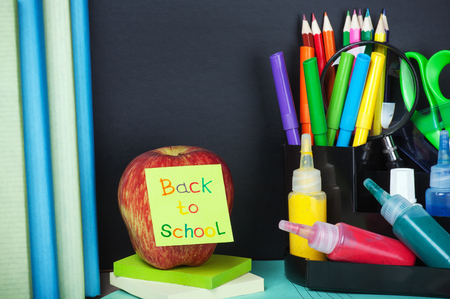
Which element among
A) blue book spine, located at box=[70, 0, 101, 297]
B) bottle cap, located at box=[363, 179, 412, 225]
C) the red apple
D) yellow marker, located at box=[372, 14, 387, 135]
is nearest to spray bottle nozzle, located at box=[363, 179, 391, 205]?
bottle cap, located at box=[363, 179, 412, 225]

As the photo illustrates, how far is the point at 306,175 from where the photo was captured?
0.51 meters

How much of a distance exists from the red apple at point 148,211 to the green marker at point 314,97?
0.16 meters

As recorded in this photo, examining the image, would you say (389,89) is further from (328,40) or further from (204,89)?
(204,89)

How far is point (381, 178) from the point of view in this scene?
0.56 meters

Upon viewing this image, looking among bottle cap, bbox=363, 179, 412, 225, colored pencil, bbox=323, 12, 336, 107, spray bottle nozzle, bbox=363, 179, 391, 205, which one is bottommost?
bottle cap, bbox=363, 179, 412, 225

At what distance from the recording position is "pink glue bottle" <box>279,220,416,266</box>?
1.53ft

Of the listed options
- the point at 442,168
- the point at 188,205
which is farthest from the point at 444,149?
the point at 188,205

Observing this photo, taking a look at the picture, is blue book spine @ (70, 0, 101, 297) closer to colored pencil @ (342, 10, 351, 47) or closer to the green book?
the green book

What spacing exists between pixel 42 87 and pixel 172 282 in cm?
31

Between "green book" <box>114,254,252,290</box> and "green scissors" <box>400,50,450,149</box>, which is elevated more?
"green scissors" <box>400,50,450,149</box>

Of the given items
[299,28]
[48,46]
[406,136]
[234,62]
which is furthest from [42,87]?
[406,136]

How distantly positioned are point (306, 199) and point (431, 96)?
0.29 meters

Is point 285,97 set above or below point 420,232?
above

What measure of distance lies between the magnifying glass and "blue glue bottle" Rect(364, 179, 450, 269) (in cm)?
13
